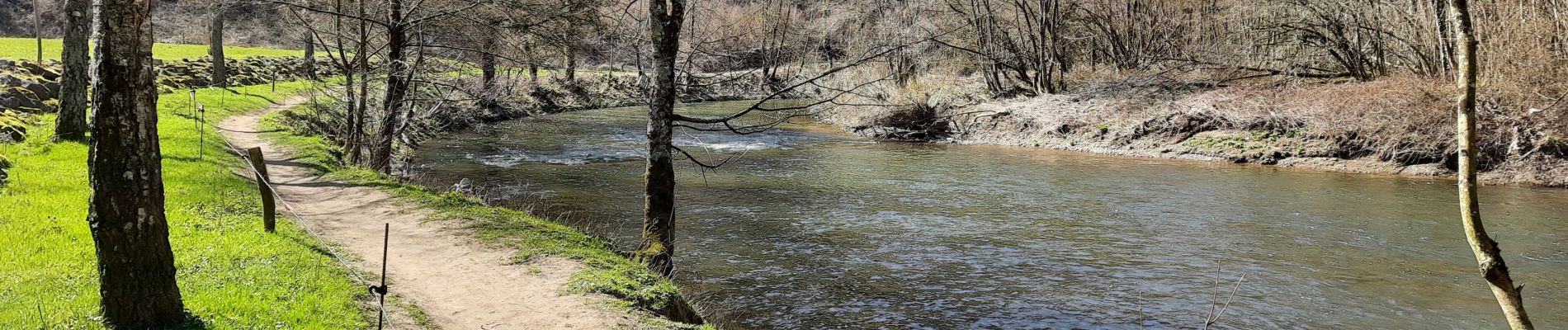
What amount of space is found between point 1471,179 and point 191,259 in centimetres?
977

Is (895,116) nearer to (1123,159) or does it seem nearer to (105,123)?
(1123,159)

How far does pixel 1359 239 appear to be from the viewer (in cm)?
1409

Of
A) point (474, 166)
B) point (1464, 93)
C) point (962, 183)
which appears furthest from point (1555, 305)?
point (474, 166)

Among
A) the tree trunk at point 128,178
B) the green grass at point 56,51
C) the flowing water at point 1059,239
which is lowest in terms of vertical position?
the flowing water at point 1059,239

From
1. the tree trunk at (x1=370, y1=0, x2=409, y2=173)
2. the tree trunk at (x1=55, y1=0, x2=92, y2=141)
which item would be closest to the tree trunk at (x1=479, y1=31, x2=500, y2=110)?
the tree trunk at (x1=370, y1=0, x2=409, y2=173)

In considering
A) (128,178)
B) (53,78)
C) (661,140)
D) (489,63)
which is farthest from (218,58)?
(128,178)

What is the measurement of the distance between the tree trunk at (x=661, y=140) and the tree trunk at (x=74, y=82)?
10.6 meters

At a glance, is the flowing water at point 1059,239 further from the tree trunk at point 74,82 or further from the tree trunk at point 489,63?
the tree trunk at point 74,82

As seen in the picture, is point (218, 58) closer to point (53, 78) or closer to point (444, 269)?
point (53, 78)

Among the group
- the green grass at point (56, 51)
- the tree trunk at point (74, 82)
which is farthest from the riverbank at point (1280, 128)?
the green grass at point (56, 51)

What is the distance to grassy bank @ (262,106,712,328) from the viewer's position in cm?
939

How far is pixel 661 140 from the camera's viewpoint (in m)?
10.5

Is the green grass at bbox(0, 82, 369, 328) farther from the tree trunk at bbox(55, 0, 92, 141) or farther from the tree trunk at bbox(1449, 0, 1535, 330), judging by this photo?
the tree trunk at bbox(1449, 0, 1535, 330)

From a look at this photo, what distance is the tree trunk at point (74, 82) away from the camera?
50.2 ft
